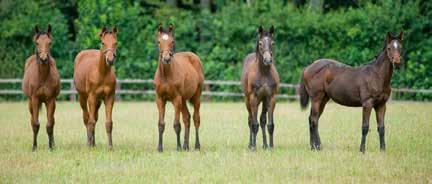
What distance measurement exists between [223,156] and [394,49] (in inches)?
139

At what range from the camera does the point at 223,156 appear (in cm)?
1393

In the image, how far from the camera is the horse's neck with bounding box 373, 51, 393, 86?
1473 cm

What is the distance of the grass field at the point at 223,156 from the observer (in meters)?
11.7

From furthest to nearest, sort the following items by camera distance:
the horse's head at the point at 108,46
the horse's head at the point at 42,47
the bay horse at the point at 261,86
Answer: the bay horse at the point at 261,86 → the horse's head at the point at 108,46 → the horse's head at the point at 42,47

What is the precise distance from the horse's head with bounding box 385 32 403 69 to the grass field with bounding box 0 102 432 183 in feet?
5.15

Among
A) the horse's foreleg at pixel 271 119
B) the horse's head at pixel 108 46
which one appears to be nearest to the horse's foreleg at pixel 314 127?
the horse's foreleg at pixel 271 119

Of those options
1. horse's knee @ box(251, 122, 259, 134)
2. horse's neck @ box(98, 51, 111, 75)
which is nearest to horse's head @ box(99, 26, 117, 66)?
horse's neck @ box(98, 51, 111, 75)

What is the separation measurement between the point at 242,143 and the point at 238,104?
14.8 metres

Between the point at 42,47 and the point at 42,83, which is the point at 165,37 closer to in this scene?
the point at 42,47

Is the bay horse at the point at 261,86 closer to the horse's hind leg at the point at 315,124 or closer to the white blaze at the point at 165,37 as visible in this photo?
the horse's hind leg at the point at 315,124

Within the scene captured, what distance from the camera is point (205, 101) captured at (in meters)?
Answer: 34.0

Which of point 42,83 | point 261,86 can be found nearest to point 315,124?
point 261,86

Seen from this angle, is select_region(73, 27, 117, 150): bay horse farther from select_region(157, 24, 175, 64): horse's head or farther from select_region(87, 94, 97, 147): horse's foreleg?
select_region(157, 24, 175, 64): horse's head

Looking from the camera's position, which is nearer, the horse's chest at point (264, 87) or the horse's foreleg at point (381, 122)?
the horse's foreleg at point (381, 122)
